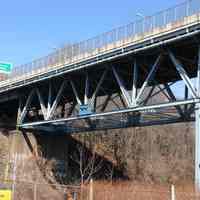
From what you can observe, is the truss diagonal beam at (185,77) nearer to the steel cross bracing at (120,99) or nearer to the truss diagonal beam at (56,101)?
the steel cross bracing at (120,99)

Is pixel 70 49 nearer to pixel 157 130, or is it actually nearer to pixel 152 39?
pixel 152 39

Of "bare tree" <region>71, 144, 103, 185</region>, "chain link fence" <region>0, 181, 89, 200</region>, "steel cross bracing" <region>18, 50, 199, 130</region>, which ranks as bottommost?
"chain link fence" <region>0, 181, 89, 200</region>

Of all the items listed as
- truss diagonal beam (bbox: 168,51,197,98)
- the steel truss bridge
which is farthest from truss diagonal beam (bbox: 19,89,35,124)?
truss diagonal beam (bbox: 168,51,197,98)

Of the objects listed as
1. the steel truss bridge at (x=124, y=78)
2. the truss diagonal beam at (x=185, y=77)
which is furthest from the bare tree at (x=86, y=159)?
the truss diagonal beam at (x=185, y=77)

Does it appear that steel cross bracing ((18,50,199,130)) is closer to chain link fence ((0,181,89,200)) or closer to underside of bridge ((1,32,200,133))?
underside of bridge ((1,32,200,133))

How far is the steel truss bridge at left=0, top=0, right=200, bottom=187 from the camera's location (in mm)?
30672

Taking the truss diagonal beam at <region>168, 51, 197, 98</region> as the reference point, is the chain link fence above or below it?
below

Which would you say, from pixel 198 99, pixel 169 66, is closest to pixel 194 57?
pixel 169 66

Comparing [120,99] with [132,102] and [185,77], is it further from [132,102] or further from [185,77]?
[185,77]

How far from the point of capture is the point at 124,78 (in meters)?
41.3

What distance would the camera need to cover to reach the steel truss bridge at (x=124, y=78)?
101ft

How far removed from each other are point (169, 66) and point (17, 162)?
67.1 ft

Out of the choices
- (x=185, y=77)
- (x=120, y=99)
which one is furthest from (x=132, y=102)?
(x=120, y=99)

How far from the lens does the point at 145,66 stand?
Answer: 36.0m
